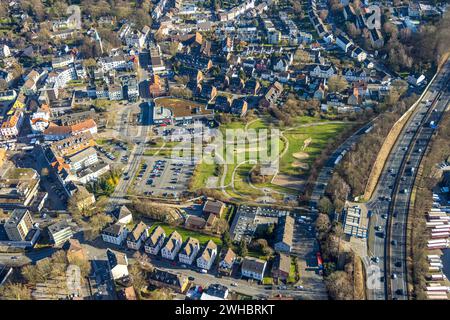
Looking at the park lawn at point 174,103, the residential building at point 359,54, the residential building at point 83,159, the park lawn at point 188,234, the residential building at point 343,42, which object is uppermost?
the residential building at point 343,42

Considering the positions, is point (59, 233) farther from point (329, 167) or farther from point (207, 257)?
point (329, 167)

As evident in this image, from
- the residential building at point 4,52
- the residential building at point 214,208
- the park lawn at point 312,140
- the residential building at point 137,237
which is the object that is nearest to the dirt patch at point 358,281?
the residential building at point 214,208

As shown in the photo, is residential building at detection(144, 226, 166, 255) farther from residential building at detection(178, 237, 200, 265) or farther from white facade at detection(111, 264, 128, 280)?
white facade at detection(111, 264, 128, 280)

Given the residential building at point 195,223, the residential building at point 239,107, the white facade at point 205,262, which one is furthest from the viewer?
the residential building at point 239,107

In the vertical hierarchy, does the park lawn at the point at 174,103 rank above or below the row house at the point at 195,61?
below

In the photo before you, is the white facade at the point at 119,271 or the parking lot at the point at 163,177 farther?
the parking lot at the point at 163,177

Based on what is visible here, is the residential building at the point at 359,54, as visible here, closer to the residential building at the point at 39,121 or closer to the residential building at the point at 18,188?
the residential building at the point at 39,121
